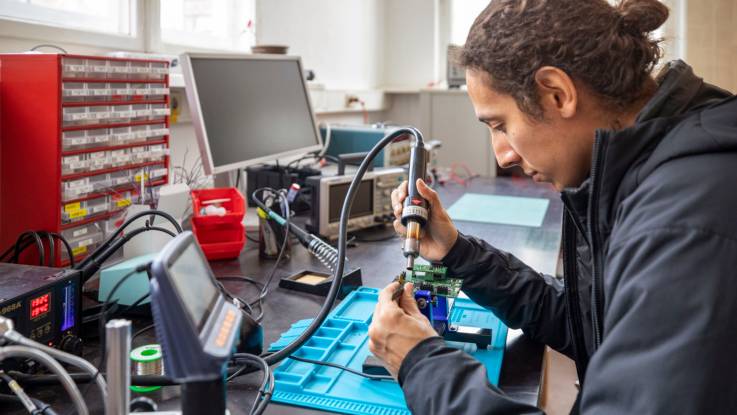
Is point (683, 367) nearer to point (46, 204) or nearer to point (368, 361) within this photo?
point (368, 361)

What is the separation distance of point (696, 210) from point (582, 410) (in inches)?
9.1

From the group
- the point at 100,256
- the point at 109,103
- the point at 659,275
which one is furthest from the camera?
the point at 109,103

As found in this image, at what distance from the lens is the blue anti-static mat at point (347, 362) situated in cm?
85

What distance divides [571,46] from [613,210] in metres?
0.21

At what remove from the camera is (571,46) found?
79 centimetres

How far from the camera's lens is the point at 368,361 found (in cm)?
93

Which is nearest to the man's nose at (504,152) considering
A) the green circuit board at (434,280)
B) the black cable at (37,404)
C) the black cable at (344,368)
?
the green circuit board at (434,280)

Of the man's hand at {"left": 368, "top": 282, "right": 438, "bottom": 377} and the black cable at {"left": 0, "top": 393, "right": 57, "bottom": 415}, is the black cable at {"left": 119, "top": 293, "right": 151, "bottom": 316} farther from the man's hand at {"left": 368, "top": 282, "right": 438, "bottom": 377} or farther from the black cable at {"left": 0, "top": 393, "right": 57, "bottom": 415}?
the man's hand at {"left": 368, "top": 282, "right": 438, "bottom": 377}

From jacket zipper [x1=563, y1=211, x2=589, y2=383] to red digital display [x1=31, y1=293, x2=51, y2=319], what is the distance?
0.82 meters

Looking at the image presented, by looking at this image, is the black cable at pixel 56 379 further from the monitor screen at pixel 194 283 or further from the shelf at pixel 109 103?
the shelf at pixel 109 103

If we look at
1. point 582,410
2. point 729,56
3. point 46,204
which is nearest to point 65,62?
point 46,204

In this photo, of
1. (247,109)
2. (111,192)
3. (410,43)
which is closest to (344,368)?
(111,192)

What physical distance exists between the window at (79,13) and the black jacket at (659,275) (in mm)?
1450

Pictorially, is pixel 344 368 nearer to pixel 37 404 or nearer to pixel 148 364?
pixel 148 364
